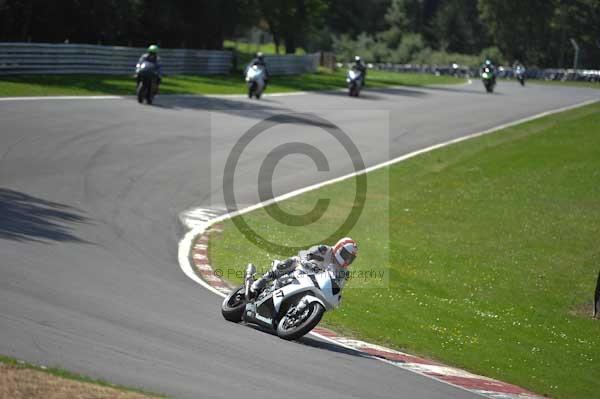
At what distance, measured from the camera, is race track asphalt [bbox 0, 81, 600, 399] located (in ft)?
28.0

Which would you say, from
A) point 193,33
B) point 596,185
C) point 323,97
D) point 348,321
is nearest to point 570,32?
point 193,33

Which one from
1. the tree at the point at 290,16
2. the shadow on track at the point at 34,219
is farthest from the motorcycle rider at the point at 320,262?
the tree at the point at 290,16

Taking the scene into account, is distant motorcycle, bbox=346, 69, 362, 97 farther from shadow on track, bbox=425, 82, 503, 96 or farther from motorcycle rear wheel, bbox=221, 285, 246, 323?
motorcycle rear wheel, bbox=221, 285, 246, 323

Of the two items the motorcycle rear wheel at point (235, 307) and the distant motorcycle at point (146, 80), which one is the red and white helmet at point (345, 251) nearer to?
the motorcycle rear wheel at point (235, 307)

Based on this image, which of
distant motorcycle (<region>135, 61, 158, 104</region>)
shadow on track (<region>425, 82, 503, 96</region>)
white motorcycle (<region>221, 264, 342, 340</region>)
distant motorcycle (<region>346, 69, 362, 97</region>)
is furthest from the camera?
shadow on track (<region>425, 82, 503, 96</region>)

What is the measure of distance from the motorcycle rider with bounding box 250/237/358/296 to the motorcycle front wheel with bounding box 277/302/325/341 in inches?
20.6

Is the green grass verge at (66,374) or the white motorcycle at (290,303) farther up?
the green grass verge at (66,374)

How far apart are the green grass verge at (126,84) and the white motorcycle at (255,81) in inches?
64.0

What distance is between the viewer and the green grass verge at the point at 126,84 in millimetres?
31297

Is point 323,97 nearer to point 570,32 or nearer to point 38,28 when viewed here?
point 38,28

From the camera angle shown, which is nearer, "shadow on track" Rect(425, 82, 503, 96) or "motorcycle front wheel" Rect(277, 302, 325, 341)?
"motorcycle front wheel" Rect(277, 302, 325, 341)

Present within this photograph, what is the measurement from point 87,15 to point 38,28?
7.32 ft

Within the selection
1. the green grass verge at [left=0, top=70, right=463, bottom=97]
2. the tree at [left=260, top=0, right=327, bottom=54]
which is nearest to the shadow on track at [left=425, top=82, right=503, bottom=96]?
the green grass verge at [left=0, top=70, right=463, bottom=97]

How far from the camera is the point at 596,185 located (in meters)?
26.6
